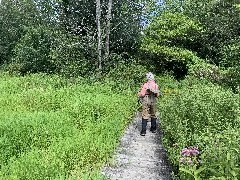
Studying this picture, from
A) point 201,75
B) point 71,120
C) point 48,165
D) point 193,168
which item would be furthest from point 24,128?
point 201,75

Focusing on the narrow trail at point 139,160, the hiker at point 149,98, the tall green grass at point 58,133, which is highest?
the hiker at point 149,98

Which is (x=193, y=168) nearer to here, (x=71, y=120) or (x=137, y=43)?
(x=71, y=120)

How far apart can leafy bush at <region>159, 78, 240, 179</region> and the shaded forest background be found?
11.0m

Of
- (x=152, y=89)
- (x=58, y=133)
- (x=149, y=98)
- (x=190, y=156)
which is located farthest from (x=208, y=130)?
(x=149, y=98)

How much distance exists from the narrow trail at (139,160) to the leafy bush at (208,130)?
383 mm

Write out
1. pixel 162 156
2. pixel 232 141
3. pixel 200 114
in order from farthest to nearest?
pixel 162 156
pixel 200 114
pixel 232 141

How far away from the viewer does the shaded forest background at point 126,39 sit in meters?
22.1

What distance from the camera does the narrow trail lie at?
26.2 feet

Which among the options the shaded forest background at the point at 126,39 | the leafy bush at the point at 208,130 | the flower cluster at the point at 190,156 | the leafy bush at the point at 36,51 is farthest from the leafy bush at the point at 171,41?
the flower cluster at the point at 190,156

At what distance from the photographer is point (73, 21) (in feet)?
78.2

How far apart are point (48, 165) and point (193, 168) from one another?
2.32 metres

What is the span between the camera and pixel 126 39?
2345 cm

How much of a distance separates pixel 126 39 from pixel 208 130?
16170 millimetres

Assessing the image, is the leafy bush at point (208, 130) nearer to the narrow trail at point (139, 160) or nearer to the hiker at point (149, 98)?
the narrow trail at point (139, 160)
